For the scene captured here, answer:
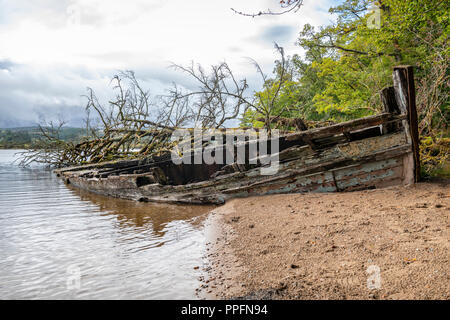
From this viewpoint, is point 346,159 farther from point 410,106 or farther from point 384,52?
point 384,52

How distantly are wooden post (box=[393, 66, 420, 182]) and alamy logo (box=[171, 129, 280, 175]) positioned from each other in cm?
248

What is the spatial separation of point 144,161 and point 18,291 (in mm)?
8236

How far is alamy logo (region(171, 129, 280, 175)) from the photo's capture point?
22.5 feet

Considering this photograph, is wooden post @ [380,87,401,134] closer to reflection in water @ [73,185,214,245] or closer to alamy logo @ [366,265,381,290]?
alamy logo @ [366,265,381,290]

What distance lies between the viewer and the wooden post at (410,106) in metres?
5.58

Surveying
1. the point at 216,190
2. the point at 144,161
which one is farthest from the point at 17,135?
the point at 216,190

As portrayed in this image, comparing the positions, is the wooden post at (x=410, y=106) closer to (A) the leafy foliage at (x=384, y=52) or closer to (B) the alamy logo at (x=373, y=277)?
(A) the leafy foliage at (x=384, y=52)

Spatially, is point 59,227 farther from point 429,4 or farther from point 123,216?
point 429,4

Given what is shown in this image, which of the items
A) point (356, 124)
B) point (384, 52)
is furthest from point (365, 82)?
point (356, 124)

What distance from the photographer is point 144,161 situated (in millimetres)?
11406

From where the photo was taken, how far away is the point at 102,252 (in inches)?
175

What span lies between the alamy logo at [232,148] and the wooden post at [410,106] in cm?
248

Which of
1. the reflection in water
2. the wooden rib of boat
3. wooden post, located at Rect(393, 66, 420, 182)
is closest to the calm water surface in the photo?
the reflection in water

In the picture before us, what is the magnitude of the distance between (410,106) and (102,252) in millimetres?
5730
